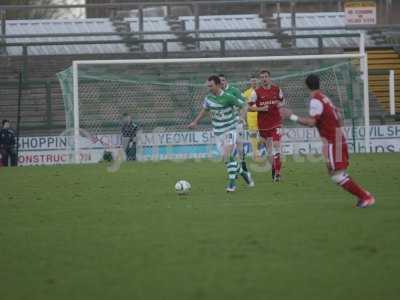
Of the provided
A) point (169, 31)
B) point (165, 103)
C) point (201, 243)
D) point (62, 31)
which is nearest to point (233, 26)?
point (169, 31)

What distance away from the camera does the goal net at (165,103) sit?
2981cm

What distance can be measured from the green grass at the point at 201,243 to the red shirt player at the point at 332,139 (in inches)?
12.0

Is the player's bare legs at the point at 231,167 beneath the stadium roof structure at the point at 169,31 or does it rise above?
beneath

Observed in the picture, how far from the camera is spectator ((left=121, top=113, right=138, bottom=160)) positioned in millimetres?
29828

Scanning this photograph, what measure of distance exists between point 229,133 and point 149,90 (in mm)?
13513

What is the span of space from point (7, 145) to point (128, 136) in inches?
158

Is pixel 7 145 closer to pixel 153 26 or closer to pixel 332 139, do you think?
pixel 153 26

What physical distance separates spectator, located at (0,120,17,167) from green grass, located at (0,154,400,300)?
12204 millimetres

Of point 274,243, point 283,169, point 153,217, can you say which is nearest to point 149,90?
point 283,169

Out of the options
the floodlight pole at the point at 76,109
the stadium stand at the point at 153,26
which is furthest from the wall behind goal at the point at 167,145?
the stadium stand at the point at 153,26

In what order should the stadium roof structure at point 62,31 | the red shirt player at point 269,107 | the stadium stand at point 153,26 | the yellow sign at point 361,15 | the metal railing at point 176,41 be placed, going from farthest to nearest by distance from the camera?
the stadium stand at point 153,26 → the stadium roof structure at point 62,31 → the metal railing at point 176,41 → the yellow sign at point 361,15 → the red shirt player at point 269,107

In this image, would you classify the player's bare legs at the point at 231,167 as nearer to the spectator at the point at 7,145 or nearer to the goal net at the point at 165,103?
the goal net at the point at 165,103

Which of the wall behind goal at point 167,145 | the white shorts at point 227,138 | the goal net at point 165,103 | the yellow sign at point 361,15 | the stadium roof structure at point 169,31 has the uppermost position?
the stadium roof structure at point 169,31

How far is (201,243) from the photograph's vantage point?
10367 mm
